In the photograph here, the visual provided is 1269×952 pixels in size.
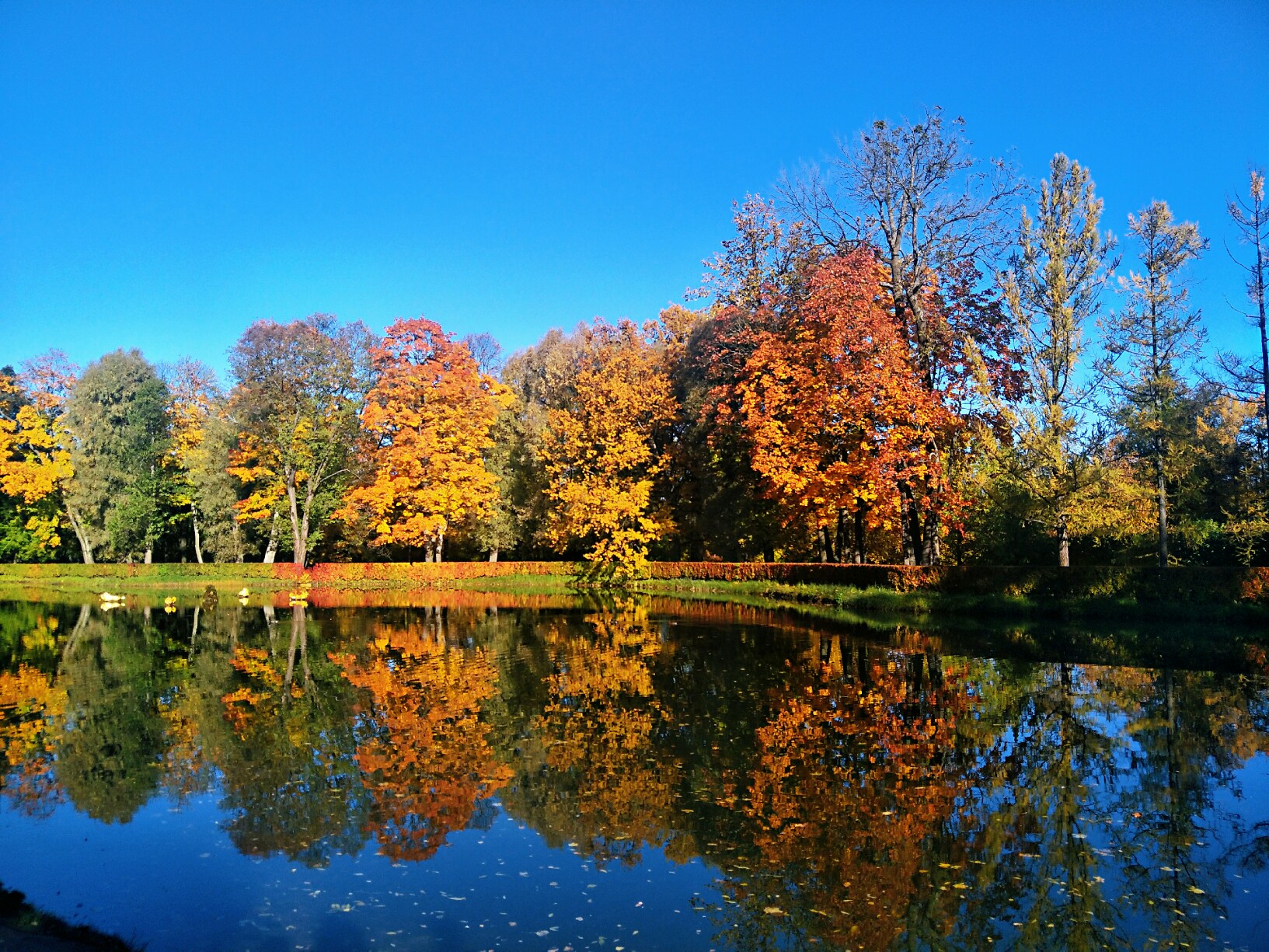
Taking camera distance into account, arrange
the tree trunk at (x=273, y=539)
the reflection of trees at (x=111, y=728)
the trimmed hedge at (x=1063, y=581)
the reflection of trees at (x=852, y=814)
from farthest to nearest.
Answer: the tree trunk at (x=273, y=539) → the trimmed hedge at (x=1063, y=581) → the reflection of trees at (x=111, y=728) → the reflection of trees at (x=852, y=814)

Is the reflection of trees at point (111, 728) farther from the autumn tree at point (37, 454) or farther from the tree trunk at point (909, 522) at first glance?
the autumn tree at point (37, 454)

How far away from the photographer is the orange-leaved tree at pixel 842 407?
27.8m

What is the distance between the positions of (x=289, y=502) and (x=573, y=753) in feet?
135

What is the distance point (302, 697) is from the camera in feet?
47.0

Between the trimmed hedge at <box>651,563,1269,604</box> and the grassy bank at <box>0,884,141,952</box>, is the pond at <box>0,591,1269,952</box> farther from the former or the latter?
the trimmed hedge at <box>651,563,1269,604</box>

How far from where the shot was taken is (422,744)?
10.9m

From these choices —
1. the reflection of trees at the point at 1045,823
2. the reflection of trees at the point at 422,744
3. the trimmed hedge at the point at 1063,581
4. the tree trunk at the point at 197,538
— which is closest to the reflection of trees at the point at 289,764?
the reflection of trees at the point at 422,744

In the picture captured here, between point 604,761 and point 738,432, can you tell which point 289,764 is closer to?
point 604,761

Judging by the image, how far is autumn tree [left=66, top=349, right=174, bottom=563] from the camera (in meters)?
47.3

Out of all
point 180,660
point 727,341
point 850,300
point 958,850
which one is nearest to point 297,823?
point 958,850

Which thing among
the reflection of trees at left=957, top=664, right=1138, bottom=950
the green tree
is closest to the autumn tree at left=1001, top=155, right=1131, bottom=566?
the green tree

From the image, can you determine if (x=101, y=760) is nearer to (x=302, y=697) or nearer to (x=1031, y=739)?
(x=302, y=697)

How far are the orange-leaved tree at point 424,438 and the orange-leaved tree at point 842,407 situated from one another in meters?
17.1

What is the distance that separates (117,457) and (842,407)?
137 feet
